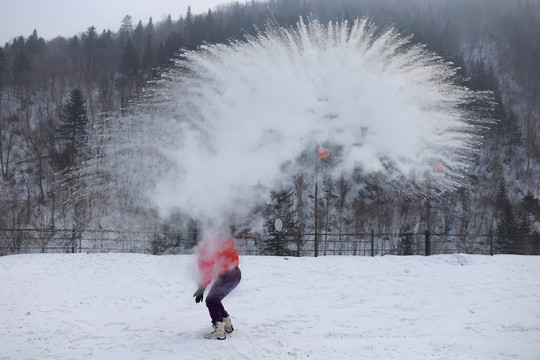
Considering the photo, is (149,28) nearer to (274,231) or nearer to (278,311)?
(274,231)

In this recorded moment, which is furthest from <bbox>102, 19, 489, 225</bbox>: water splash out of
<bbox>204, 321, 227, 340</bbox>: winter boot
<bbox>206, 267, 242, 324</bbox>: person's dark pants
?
<bbox>204, 321, 227, 340</bbox>: winter boot

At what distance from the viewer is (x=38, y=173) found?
122ft

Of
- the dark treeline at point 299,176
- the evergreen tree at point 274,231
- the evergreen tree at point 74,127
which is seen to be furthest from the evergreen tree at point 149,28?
the evergreen tree at point 274,231

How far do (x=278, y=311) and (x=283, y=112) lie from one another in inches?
174

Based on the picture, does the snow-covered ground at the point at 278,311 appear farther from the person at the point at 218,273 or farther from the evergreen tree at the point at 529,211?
the evergreen tree at the point at 529,211

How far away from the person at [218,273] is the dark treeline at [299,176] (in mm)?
13040

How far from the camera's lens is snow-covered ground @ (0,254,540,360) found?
15.1 feet

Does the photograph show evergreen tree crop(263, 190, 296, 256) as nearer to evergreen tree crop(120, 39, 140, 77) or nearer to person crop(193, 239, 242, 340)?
person crop(193, 239, 242, 340)

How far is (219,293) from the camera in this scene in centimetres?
510

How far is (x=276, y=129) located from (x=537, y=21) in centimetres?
8367

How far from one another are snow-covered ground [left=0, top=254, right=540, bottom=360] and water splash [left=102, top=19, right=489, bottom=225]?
222 centimetres

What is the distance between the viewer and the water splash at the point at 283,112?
777 centimetres

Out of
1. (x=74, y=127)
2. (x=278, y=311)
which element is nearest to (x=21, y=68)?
(x=74, y=127)

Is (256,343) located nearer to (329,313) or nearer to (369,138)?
(329,313)
